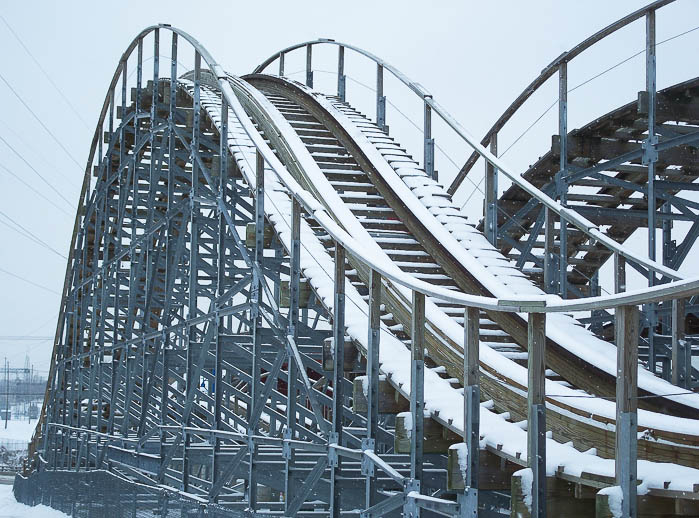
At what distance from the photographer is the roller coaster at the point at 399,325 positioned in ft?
21.3

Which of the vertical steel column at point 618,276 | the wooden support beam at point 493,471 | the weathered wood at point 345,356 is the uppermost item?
the vertical steel column at point 618,276

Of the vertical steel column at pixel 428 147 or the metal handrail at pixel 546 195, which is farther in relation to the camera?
the vertical steel column at pixel 428 147

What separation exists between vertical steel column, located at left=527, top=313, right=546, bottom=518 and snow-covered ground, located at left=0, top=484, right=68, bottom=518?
582 inches

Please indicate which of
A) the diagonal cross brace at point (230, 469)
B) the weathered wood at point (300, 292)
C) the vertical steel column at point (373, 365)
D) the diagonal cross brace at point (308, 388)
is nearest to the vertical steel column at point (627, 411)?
the vertical steel column at point (373, 365)

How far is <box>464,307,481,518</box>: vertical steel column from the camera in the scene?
6.91 meters

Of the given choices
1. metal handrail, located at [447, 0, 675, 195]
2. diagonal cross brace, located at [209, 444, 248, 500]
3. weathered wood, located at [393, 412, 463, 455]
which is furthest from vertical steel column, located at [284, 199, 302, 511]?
metal handrail, located at [447, 0, 675, 195]

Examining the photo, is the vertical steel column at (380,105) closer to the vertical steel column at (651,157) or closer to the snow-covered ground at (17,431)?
the vertical steel column at (651,157)

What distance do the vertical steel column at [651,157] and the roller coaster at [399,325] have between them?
0.09 feet

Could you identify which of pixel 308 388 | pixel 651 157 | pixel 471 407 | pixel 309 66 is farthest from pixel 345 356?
pixel 309 66

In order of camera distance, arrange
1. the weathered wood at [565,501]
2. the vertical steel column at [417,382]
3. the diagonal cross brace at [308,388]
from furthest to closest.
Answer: the diagonal cross brace at [308,388], the vertical steel column at [417,382], the weathered wood at [565,501]

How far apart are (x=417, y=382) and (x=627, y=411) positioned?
256 cm

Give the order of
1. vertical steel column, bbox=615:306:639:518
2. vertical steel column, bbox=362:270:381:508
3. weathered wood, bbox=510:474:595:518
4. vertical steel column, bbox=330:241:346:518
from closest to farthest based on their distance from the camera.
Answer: vertical steel column, bbox=615:306:639:518
weathered wood, bbox=510:474:595:518
vertical steel column, bbox=362:270:381:508
vertical steel column, bbox=330:241:346:518

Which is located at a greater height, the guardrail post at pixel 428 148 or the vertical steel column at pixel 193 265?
the guardrail post at pixel 428 148

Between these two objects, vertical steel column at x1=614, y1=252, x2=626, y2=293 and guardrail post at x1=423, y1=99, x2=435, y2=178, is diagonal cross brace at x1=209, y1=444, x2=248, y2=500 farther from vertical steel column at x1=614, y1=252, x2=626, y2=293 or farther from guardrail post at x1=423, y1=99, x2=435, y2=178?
guardrail post at x1=423, y1=99, x2=435, y2=178
